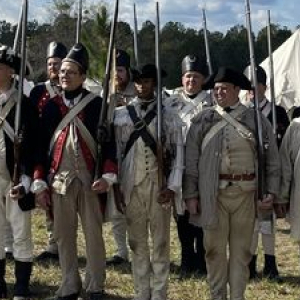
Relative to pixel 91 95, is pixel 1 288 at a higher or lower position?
lower

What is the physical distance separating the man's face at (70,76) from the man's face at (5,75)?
48 cm

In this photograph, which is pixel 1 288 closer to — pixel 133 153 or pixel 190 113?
pixel 133 153

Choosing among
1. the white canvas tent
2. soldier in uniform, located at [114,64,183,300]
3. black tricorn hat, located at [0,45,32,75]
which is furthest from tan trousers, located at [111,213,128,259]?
the white canvas tent

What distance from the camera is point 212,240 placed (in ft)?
17.6

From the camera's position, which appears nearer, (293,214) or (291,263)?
(293,214)

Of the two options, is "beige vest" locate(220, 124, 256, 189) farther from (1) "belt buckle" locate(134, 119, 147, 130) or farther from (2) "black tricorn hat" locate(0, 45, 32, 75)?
(2) "black tricorn hat" locate(0, 45, 32, 75)

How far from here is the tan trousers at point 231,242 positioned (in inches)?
209

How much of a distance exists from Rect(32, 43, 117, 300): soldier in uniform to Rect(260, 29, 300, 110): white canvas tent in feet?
23.2

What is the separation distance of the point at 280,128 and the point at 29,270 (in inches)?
108

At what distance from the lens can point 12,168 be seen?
224 inches

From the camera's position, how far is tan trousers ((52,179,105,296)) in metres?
5.61

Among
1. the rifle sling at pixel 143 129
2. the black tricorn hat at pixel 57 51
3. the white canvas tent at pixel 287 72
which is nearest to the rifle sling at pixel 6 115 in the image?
the rifle sling at pixel 143 129

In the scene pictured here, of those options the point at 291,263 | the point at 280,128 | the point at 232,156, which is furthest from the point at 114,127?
the point at 291,263

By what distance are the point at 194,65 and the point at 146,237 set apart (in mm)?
1750
